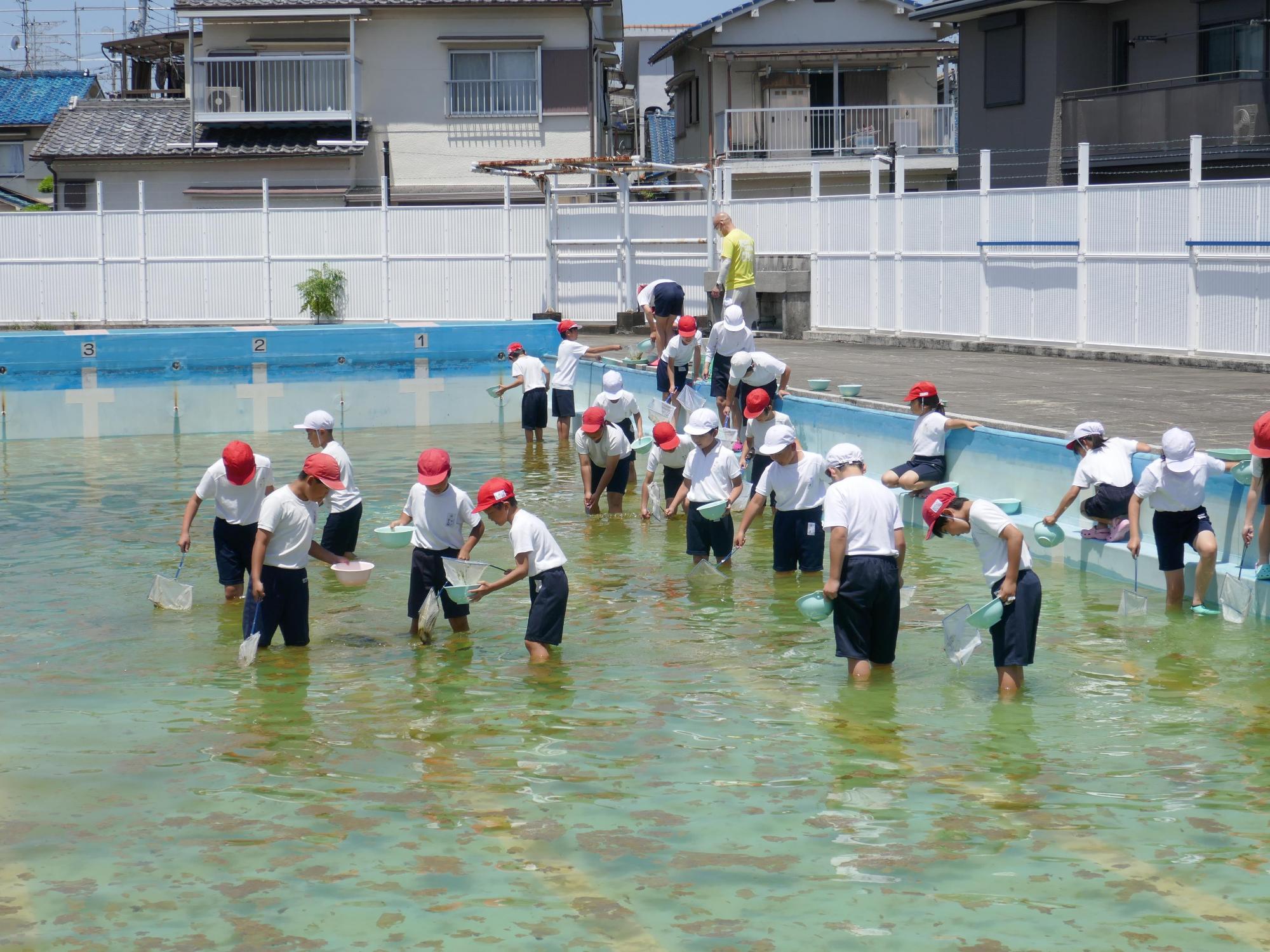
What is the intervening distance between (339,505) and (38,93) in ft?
157

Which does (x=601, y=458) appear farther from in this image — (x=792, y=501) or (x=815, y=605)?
(x=815, y=605)

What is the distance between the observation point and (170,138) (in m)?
37.6

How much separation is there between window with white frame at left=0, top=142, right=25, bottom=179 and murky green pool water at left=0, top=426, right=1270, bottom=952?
44.7 meters

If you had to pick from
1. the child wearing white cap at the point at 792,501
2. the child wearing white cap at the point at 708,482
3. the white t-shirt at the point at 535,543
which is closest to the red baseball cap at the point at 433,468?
the white t-shirt at the point at 535,543

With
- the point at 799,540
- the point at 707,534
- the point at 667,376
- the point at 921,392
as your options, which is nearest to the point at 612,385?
the point at 667,376

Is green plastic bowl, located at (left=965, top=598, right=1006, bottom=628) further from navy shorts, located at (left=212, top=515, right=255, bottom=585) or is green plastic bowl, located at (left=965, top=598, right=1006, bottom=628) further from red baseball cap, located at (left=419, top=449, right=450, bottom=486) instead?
navy shorts, located at (left=212, top=515, right=255, bottom=585)

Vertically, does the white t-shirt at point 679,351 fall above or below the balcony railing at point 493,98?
below

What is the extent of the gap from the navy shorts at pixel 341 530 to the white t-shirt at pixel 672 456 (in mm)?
3108

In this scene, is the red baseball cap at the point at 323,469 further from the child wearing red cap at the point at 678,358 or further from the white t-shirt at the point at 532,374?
the white t-shirt at the point at 532,374

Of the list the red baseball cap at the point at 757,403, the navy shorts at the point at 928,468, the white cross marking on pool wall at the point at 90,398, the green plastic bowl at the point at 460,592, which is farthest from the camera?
the white cross marking on pool wall at the point at 90,398

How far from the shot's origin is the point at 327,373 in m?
27.9

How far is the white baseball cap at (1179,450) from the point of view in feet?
35.3

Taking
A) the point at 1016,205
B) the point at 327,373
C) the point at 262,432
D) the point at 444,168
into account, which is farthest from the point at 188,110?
the point at 1016,205

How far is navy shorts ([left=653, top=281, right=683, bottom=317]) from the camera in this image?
20391 millimetres
